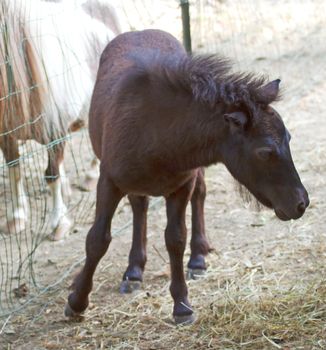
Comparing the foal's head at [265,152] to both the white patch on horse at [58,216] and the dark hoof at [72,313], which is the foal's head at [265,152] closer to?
the dark hoof at [72,313]

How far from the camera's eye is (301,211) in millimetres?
3576

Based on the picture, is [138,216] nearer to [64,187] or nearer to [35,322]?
[35,322]

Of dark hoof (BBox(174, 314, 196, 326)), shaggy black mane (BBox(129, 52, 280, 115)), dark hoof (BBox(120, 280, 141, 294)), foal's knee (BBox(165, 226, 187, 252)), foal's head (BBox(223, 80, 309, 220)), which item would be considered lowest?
dark hoof (BBox(120, 280, 141, 294))

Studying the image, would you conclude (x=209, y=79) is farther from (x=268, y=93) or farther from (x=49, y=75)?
(x=49, y=75)

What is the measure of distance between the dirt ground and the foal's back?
2.90ft

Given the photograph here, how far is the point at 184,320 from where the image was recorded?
4.17 m

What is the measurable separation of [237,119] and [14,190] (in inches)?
111

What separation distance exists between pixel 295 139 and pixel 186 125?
139 inches

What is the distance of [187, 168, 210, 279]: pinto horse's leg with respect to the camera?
489cm

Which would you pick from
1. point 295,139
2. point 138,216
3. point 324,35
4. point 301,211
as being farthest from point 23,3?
point 324,35

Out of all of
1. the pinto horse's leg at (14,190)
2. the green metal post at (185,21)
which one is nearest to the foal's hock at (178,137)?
the pinto horse's leg at (14,190)

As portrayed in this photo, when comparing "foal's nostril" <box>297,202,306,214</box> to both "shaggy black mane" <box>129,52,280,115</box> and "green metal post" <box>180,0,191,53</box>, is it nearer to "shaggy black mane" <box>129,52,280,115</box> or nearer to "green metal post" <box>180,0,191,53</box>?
"shaggy black mane" <box>129,52,280,115</box>

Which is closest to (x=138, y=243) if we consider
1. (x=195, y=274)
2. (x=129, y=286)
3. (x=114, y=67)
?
(x=129, y=286)

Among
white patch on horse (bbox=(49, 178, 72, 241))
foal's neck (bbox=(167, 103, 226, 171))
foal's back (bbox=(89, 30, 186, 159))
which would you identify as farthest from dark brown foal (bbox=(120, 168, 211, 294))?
white patch on horse (bbox=(49, 178, 72, 241))
